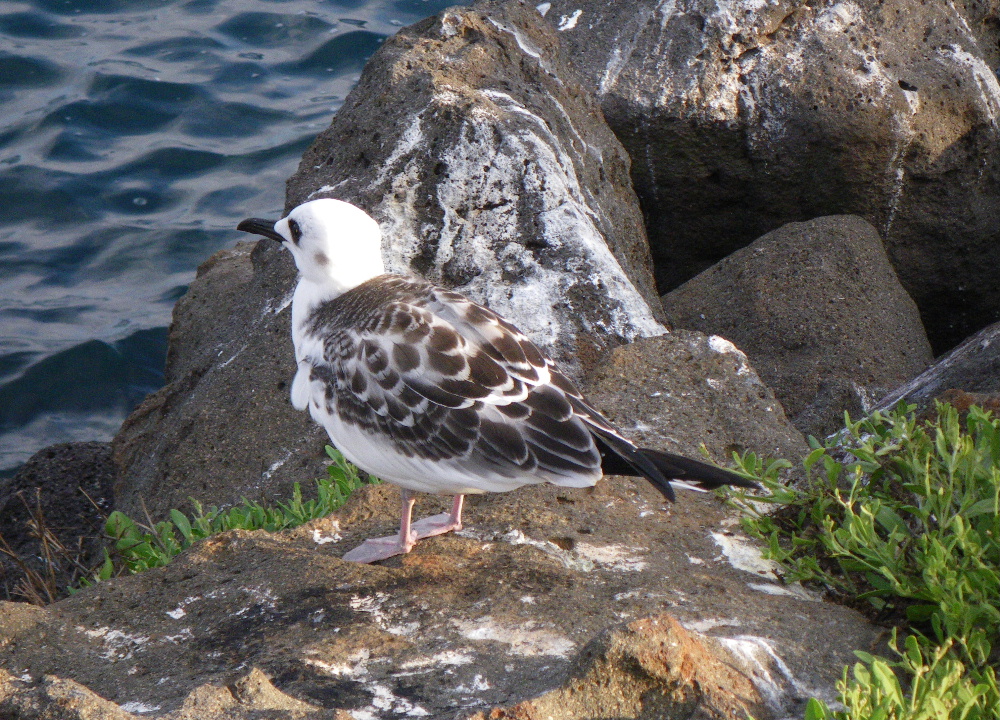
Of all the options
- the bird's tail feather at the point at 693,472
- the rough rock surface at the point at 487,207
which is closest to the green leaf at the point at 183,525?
the rough rock surface at the point at 487,207

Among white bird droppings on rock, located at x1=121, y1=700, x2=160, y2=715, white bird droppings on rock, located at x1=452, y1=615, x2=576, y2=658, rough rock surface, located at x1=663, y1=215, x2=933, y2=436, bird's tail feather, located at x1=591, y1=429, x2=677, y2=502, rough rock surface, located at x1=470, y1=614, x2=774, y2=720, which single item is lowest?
rough rock surface, located at x1=663, y1=215, x2=933, y2=436

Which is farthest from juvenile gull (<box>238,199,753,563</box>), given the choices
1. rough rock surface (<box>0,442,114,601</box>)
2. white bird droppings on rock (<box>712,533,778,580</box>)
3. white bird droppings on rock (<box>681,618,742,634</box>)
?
rough rock surface (<box>0,442,114,601</box>)

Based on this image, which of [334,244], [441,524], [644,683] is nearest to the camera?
[644,683]

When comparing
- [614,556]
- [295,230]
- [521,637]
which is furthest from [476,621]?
[295,230]

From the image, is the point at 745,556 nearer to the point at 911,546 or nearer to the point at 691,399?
the point at 911,546

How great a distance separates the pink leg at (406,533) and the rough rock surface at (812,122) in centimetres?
413

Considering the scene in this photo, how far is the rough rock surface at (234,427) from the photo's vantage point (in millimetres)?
5281

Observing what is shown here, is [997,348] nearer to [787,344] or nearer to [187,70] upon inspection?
[787,344]

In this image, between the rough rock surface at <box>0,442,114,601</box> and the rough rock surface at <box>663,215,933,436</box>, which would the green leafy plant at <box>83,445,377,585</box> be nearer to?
the rough rock surface at <box>0,442,114,601</box>

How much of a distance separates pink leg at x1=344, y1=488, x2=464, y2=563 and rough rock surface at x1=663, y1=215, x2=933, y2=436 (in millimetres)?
2668

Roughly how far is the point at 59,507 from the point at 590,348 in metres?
3.54

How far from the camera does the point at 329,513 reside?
14.2ft

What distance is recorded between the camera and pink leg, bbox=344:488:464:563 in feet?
12.7

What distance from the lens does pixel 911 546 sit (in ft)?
11.1
